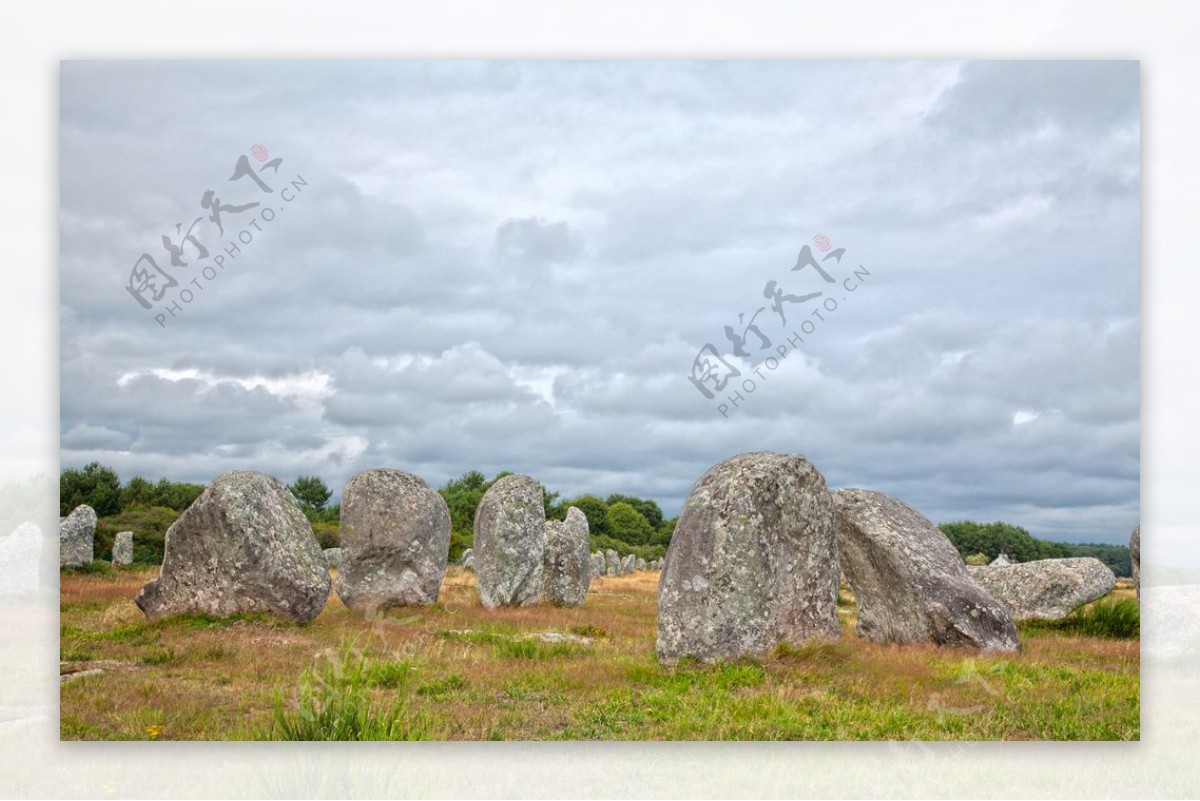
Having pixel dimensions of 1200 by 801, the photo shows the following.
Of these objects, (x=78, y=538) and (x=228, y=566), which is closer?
(x=228, y=566)

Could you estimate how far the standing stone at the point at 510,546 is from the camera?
24.8 m

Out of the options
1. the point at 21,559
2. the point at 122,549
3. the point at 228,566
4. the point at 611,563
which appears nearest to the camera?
the point at 21,559

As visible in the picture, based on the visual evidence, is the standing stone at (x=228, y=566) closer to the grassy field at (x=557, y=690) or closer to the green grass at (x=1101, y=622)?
the grassy field at (x=557, y=690)

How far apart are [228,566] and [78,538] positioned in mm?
12626

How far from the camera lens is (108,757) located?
422 inches

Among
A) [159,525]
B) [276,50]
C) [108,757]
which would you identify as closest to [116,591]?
[159,525]

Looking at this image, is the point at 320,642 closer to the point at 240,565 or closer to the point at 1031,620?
the point at 240,565

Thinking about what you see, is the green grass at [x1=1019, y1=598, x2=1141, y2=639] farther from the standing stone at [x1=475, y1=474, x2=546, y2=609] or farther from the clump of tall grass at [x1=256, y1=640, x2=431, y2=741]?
the clump of tall grass at [x1=256, y1=640, x2=431, y2=741]

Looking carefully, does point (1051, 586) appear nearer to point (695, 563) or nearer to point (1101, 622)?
point (1101, 622)

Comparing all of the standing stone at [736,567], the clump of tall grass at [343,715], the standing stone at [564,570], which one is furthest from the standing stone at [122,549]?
the standing stone at [736,567]

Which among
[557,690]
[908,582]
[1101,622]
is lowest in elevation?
[1101,622]

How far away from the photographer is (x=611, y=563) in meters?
49.6

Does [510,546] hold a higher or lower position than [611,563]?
higher

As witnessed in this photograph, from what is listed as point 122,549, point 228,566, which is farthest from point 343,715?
point 122,549
